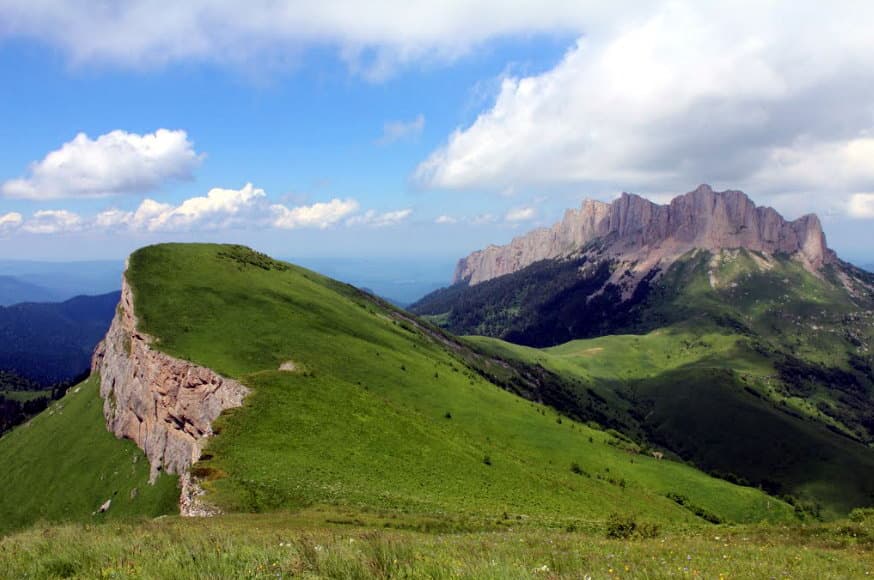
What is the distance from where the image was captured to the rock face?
47438mm

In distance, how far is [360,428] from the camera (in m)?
45.5

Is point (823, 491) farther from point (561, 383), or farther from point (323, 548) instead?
point (323, 548)

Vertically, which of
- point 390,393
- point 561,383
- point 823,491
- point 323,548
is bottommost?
point 823,491

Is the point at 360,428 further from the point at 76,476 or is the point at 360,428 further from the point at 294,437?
the point at 76,476

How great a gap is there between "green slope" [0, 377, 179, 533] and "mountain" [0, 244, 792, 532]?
0.84ft

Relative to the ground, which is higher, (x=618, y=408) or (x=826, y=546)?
(x=826, y=546)

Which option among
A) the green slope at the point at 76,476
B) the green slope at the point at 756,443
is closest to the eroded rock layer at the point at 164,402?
the green slope at the point at 76,476

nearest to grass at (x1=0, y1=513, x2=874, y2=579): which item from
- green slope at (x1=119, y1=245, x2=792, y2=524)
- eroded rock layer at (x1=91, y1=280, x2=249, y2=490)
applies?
green slope at (x1=119, y1=245, x2=792, y2=524)

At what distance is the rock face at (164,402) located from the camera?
47438 millimetres

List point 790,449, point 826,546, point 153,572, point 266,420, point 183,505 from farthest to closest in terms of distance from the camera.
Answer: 1. point 790,449
2. point 266,420
3. point 183,505
4. point 826,546
5. point 153,572

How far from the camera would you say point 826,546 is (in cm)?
2248

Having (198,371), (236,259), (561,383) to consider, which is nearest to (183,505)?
(198,371)

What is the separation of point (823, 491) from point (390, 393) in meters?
123

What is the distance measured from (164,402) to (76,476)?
17016mm
